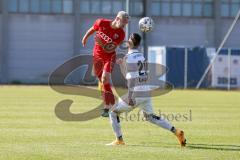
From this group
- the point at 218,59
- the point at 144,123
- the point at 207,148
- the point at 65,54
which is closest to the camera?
the point at 207,148

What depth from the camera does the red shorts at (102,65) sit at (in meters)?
18.4

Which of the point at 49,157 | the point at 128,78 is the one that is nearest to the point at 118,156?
the point at 49,157

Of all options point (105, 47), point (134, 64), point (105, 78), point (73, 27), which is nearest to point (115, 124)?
point (134, 64)

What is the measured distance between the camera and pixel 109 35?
18219mm

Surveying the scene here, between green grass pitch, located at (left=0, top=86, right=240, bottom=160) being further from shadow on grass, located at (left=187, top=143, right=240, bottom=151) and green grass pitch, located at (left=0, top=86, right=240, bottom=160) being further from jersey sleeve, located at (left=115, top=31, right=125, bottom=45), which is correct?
jersey sleeve, located at (left=115, top=31, right=125, bottom=45)

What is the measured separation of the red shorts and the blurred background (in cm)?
4444

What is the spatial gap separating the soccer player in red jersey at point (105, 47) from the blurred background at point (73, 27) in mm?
44757

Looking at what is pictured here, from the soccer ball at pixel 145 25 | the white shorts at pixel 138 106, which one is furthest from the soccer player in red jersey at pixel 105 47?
the white shorts at pixel 138 106

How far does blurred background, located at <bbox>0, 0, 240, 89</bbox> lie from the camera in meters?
67.2

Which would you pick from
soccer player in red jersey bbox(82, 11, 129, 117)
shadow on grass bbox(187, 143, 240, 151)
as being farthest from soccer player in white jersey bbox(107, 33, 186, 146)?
soccer player in red jersey bbox(82, 11, 129, 117)

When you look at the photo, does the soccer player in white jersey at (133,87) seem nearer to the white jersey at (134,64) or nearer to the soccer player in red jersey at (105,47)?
the white jersey at (134,64)

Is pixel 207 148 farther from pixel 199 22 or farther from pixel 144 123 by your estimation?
pixel 199 22

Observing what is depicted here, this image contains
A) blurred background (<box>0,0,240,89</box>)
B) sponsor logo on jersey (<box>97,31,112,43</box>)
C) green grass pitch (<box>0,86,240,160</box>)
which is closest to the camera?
green grass pitch (<box>0,86,240,160</box>)

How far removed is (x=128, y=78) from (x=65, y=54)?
55.1 m
